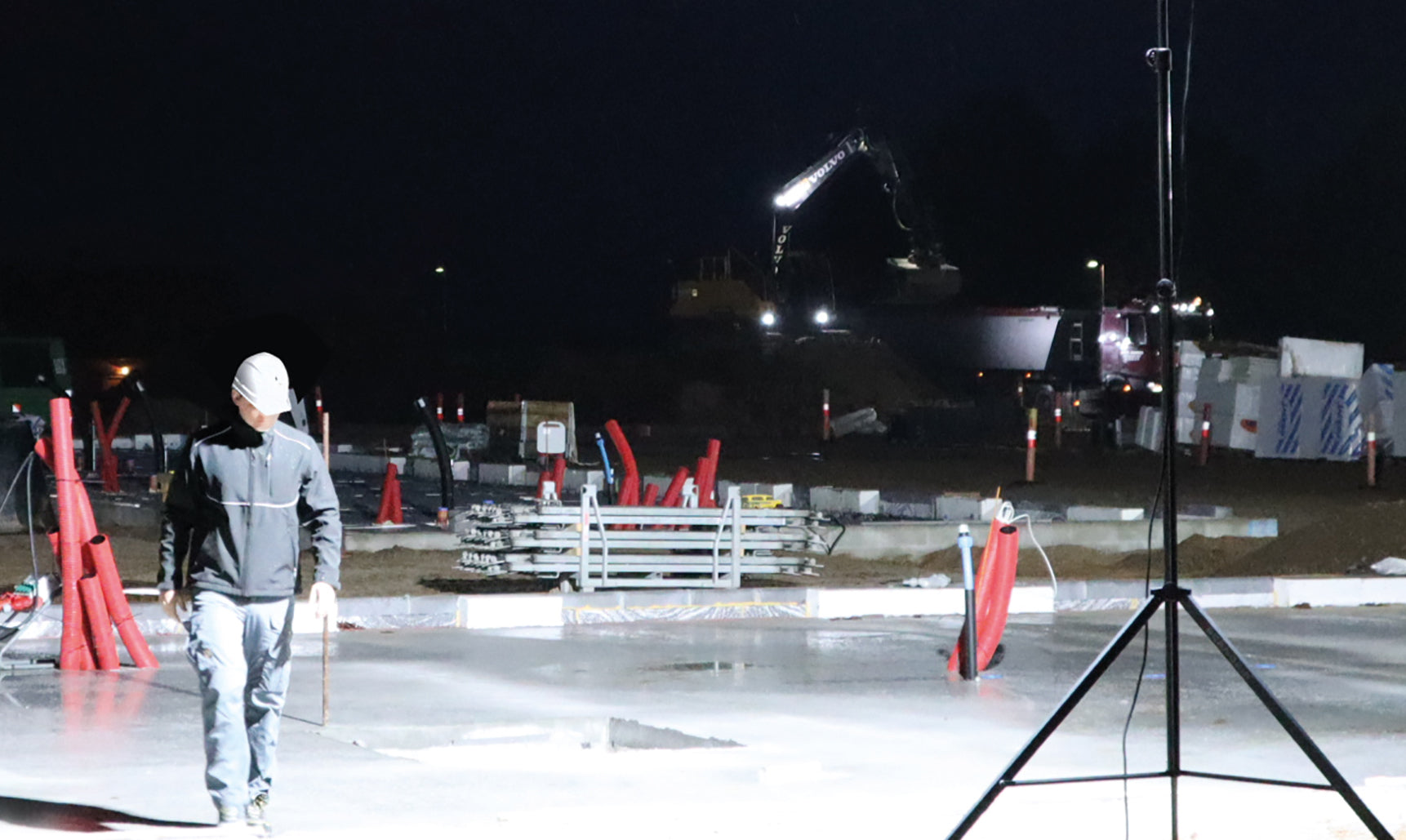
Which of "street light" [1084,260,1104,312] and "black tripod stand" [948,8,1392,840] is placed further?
"street light" [1084,260,1104,312]

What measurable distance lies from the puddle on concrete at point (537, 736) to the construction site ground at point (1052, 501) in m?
6.02

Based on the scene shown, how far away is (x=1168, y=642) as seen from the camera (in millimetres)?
5824

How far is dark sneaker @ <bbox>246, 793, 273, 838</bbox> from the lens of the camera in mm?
5719

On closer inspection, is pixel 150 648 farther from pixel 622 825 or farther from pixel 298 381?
pixel 622 825

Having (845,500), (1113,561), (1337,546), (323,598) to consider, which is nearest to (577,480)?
(845,500)

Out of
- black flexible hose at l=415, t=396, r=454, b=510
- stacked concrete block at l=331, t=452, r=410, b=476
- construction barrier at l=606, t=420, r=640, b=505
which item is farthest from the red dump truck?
construction barrier at l=606, t=420, r=640, b=505

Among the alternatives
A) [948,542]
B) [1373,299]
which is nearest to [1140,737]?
[948,542]

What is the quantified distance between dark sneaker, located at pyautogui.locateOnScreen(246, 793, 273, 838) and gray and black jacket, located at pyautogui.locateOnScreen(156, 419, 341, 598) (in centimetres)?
69

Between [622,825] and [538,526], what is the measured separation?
324 inches

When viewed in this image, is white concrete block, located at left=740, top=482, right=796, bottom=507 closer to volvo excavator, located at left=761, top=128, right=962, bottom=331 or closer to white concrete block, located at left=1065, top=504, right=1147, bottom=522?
white concrete block, located at left=1065, top=504, right=1147, bottom=522

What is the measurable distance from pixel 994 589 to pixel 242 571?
593cm

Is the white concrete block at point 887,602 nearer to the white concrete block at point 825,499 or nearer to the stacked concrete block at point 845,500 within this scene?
the stacked concrete block at point 845,500

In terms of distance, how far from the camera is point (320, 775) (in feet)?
22.9

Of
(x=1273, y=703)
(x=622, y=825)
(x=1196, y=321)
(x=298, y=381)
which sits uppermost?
(x=1196, y=321)
